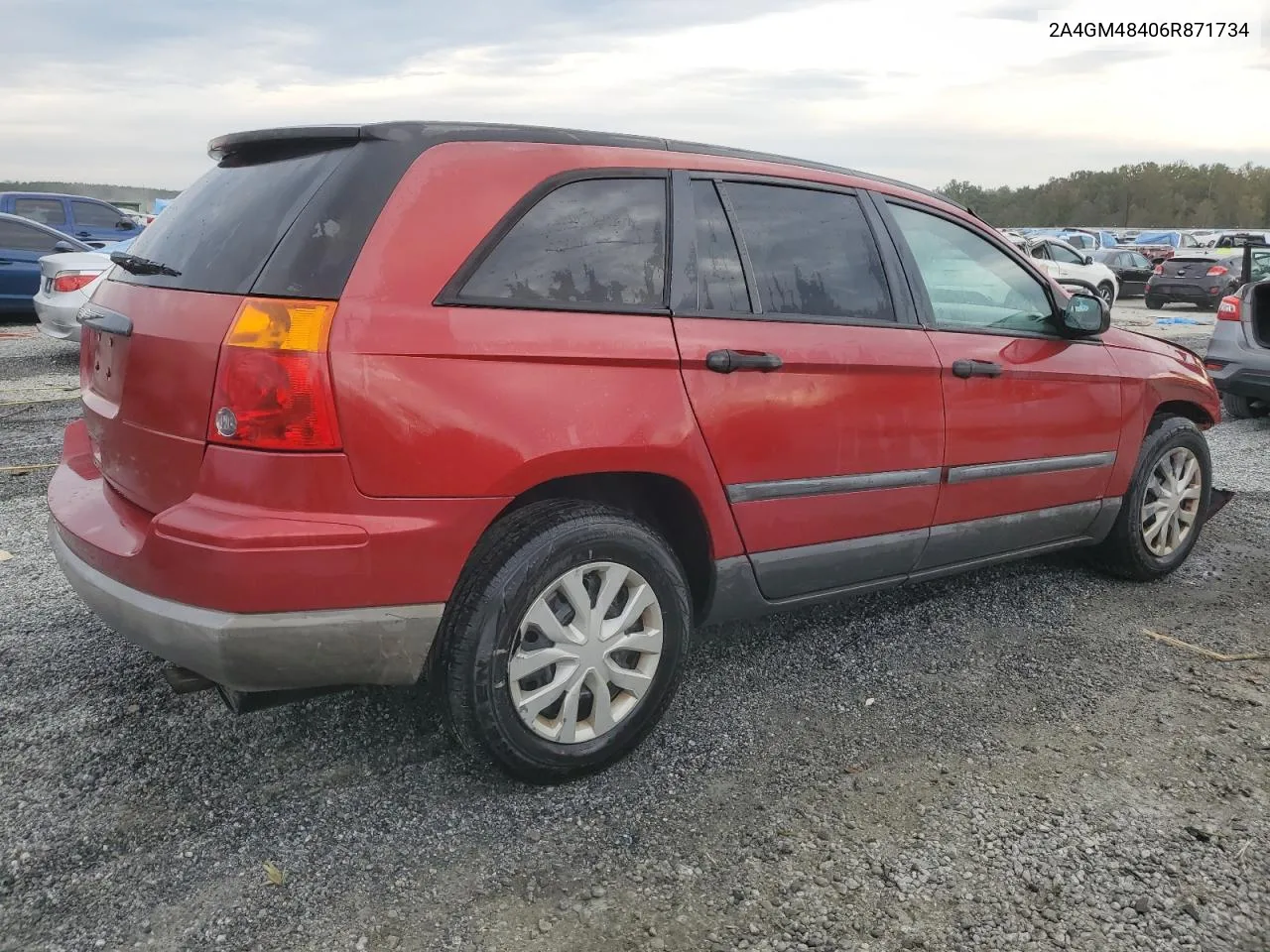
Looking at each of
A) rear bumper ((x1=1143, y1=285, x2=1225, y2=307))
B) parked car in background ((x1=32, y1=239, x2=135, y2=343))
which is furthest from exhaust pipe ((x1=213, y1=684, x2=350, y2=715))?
rear bumper ((x1=1143, y1=285, x2=1225, y2=307))

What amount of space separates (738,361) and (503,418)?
0.75 meters

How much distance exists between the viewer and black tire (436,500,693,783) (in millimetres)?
2430

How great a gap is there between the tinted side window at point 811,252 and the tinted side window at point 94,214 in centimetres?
1709

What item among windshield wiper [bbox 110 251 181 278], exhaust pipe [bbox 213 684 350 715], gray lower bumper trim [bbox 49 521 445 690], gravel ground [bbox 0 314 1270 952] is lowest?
gravel ground [bbox 0 314 1270 952]

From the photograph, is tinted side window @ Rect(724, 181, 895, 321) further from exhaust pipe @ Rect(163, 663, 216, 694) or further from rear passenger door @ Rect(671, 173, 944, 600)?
exhaust pipe @ Rect(163, 663, 216, 694)

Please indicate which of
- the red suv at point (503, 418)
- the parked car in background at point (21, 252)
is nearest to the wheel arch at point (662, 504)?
the red suv at point (503, 418)

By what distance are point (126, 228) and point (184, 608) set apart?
1635cm

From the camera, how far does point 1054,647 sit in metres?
3.67

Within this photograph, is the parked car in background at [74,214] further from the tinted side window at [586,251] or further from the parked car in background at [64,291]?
the tinted side window at [586,251]

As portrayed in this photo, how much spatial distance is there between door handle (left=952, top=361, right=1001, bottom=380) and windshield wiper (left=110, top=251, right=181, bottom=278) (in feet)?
7.92

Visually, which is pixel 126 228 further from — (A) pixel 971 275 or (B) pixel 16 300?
(A) pixel 971 275

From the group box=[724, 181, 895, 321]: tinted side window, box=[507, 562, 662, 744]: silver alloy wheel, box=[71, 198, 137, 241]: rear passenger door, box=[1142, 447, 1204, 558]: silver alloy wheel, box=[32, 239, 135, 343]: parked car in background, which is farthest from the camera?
box=[71, 198, 137, 241]: rear passenger door

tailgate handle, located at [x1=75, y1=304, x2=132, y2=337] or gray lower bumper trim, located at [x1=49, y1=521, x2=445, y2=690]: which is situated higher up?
tailgate handle, located at [x1=75, y1=304, x2=132, y2=337]

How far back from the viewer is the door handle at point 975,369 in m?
3.38
